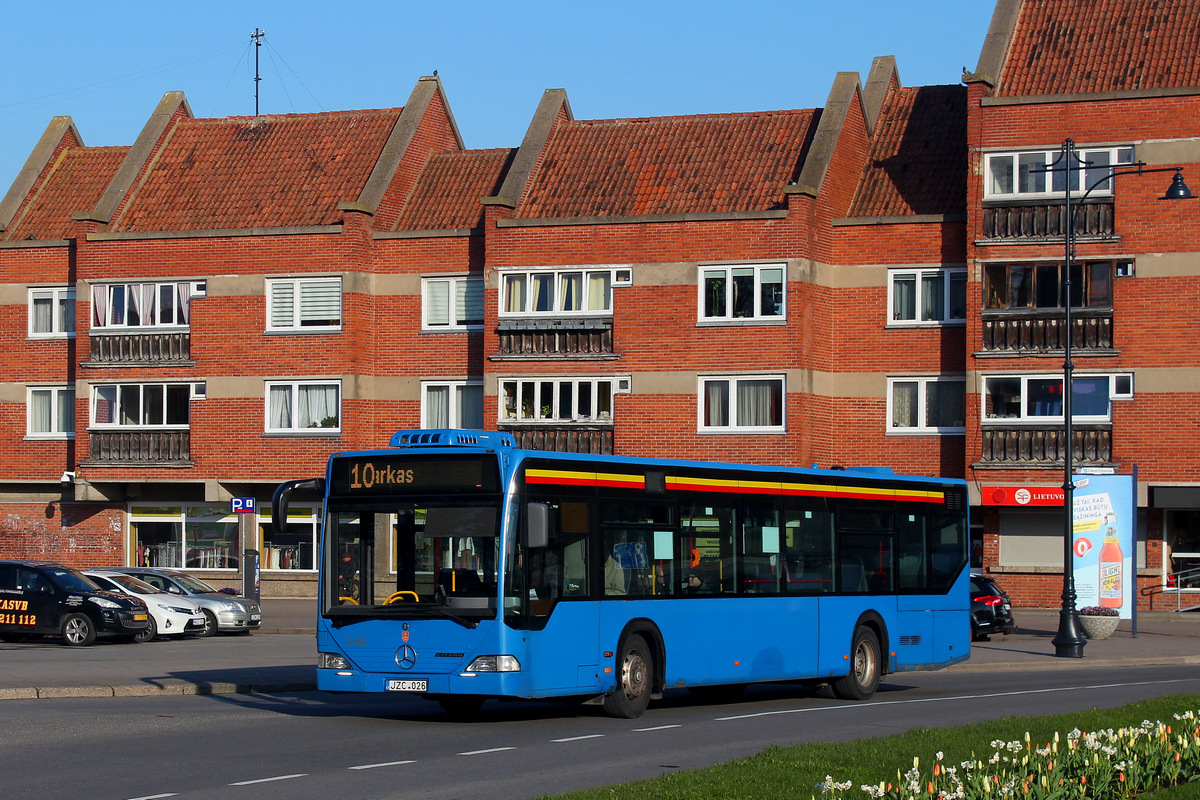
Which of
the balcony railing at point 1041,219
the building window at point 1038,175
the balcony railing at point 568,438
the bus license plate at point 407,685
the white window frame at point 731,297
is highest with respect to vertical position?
the building window at point 1038,175

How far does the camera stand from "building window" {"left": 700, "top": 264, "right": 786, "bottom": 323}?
38.2m

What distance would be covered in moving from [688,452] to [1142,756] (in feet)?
93.1

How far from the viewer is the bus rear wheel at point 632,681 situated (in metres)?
15.8

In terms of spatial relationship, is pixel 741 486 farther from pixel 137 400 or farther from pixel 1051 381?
pixel 137 400

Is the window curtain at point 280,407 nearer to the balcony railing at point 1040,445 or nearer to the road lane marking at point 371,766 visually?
the balcony railing at point 1040,445

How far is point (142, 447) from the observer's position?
1656 inches

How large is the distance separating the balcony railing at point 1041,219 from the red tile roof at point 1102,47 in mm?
2756

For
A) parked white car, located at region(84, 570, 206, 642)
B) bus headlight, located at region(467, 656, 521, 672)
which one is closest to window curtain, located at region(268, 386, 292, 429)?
parked white car, located at region(84, 570, 206, 642)

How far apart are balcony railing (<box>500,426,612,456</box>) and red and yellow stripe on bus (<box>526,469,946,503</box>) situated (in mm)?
19321

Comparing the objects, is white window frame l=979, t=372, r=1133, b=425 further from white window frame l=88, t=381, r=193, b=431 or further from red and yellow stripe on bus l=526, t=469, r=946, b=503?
white window frame l=88, t=381, r=193, b=431

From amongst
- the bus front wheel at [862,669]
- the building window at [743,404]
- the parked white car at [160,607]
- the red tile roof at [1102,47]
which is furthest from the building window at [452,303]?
the bus front wheel at [862,669]

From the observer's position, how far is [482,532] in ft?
48.3

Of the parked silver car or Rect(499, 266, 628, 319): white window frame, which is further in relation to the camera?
Rect(499, 266, 628, 319): white window frame

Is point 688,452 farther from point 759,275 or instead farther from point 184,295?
point 184,295
